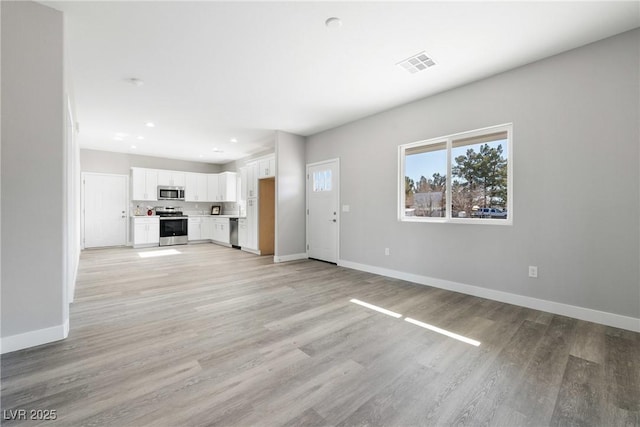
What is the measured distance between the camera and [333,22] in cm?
239

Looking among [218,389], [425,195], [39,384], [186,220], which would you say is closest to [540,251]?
[425,195]

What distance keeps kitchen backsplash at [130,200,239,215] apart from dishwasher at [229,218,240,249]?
1306 mm

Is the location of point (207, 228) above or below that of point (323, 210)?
below

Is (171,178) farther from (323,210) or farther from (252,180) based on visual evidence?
(323,210)

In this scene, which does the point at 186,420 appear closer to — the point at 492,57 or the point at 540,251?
the point at 540,251

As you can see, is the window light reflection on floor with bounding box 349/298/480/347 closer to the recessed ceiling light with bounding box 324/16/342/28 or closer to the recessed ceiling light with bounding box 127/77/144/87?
the recessed ceiling light with bounding box 324/16/342/28

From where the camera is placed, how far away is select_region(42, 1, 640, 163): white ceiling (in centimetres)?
227

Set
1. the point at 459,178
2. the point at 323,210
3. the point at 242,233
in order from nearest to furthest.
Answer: the point at 459,178, the point at 323,210, the point at 242,233

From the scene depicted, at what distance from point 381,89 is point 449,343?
3.17 metres

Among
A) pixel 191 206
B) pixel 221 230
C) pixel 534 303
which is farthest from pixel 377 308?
pixel 191 206

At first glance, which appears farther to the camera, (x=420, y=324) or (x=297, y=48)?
(x=297, y=48)

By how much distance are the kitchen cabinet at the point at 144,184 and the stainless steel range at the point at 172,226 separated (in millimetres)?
550

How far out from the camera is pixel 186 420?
4.64 ft

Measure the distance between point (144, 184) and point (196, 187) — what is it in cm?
145
